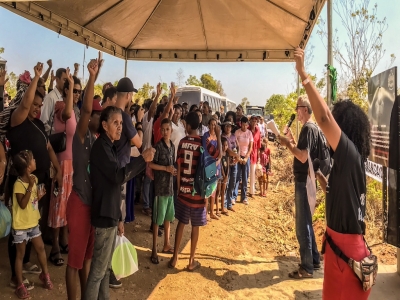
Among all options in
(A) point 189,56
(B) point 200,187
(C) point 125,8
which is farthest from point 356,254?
(A) point 189,56

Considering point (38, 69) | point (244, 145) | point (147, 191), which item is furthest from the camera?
point (244, 145)

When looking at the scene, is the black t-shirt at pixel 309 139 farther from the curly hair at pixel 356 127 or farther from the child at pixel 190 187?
the curly hair at pixel 356 127

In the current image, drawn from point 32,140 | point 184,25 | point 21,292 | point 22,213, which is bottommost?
point 21,292

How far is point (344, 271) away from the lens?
1981 millimetres

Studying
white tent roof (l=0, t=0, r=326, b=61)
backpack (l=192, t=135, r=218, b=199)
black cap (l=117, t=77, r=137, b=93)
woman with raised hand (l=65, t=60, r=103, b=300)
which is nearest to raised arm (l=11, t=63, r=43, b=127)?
woman with raised hand (l=65, t=60, r=103, b=300)

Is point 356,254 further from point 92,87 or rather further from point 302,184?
point 92,87

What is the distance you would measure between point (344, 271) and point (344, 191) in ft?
1.62

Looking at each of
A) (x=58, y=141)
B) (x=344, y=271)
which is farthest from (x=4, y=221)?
(x=344, y=271)

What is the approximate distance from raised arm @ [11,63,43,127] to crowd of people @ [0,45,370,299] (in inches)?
0.4

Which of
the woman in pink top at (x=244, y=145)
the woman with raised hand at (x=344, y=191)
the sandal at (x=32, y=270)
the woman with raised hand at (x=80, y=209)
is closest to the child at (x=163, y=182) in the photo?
the sandal at (x=32, y=270)

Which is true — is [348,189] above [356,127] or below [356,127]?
below

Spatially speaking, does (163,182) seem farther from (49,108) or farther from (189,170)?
(49,108)

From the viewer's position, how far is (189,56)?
772 centimetres

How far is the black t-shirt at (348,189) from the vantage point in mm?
1945
